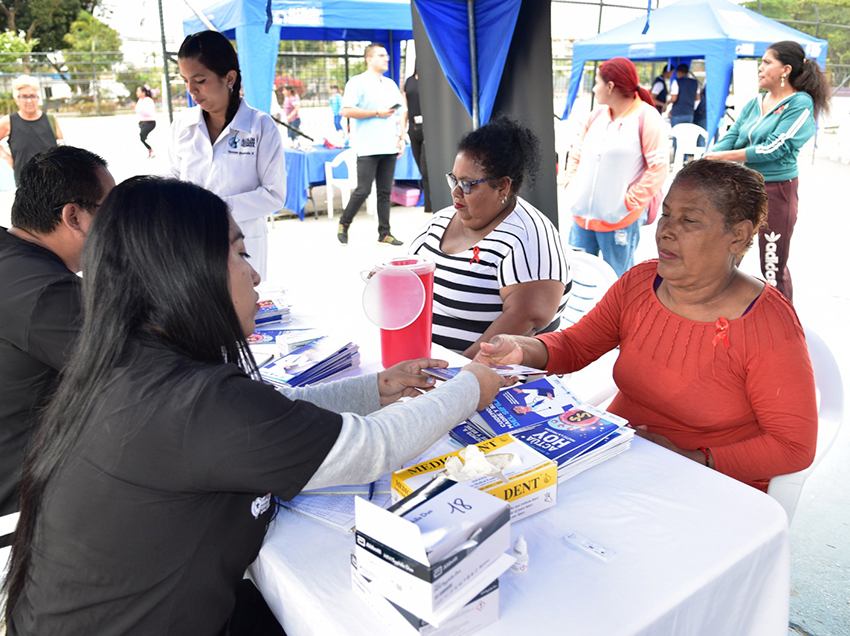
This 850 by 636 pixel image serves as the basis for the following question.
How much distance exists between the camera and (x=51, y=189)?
1.66 m

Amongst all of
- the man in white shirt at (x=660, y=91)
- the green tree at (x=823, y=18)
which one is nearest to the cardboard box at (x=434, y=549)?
the man in white shirt at (x=660, y=91)

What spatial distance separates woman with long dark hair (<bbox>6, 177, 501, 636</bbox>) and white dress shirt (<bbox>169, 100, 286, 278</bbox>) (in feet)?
7.32

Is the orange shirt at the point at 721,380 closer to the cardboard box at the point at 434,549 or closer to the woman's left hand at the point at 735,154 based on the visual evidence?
the cardboard box at the point at 434,549

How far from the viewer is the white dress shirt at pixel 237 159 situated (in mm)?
3164

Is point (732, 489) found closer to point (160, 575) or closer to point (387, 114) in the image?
point (160, 575)

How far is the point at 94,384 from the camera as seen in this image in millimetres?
951

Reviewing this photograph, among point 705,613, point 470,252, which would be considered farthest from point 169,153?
→ point 705,613

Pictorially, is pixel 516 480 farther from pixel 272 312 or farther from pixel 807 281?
pixel 807 281

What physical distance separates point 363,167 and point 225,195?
11.6ft

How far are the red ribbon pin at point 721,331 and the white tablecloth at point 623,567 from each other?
433mm

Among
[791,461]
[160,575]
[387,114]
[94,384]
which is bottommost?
[791,461]

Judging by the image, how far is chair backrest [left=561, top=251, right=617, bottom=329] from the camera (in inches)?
113

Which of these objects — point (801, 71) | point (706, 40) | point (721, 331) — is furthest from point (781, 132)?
point (706, 40)

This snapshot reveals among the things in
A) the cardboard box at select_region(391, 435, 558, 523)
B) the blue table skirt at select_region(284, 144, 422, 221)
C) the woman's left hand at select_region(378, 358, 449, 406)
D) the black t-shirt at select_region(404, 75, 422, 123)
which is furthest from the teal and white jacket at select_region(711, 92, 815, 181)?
the blue table skirt at select_region(284, 144, 422, 221)
